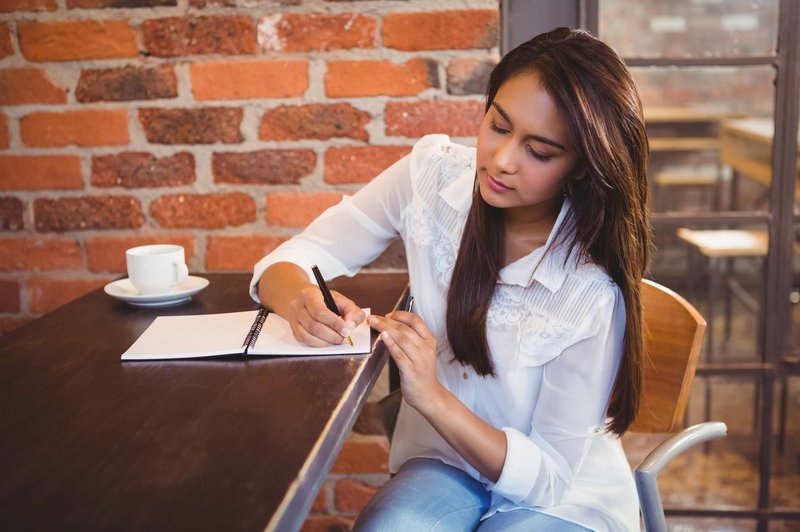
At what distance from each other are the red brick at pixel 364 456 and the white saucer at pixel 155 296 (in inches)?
22.3

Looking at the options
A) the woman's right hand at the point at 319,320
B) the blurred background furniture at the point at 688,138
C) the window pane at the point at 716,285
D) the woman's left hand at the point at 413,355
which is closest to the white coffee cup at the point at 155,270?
the woman's right hand at the point at 319,320

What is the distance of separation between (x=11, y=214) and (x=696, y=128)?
154 inches

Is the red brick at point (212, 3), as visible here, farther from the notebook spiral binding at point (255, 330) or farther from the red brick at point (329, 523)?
the red brick at point (329, 523)

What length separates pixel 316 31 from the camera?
1.57 metres

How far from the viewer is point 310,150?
162 cm

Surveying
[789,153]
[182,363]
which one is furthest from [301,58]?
[789,153]

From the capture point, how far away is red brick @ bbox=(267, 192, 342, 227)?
5.38 ft

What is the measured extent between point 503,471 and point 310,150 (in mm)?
788

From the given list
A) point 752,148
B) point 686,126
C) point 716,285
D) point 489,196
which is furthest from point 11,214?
point 686,126

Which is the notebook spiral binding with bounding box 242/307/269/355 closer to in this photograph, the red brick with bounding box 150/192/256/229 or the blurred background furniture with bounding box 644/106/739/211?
the red brick with bounding box 150/192/256/229

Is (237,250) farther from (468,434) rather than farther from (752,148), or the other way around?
(752,148)

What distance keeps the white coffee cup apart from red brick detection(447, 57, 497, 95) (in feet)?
2.06

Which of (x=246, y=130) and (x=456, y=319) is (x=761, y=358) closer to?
(x=456, y=319)

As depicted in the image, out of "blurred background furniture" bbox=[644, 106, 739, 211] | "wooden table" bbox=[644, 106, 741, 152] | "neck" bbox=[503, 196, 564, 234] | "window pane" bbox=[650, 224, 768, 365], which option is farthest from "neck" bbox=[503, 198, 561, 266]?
"wooden table" bbox=[644, 106, 741, 152]
